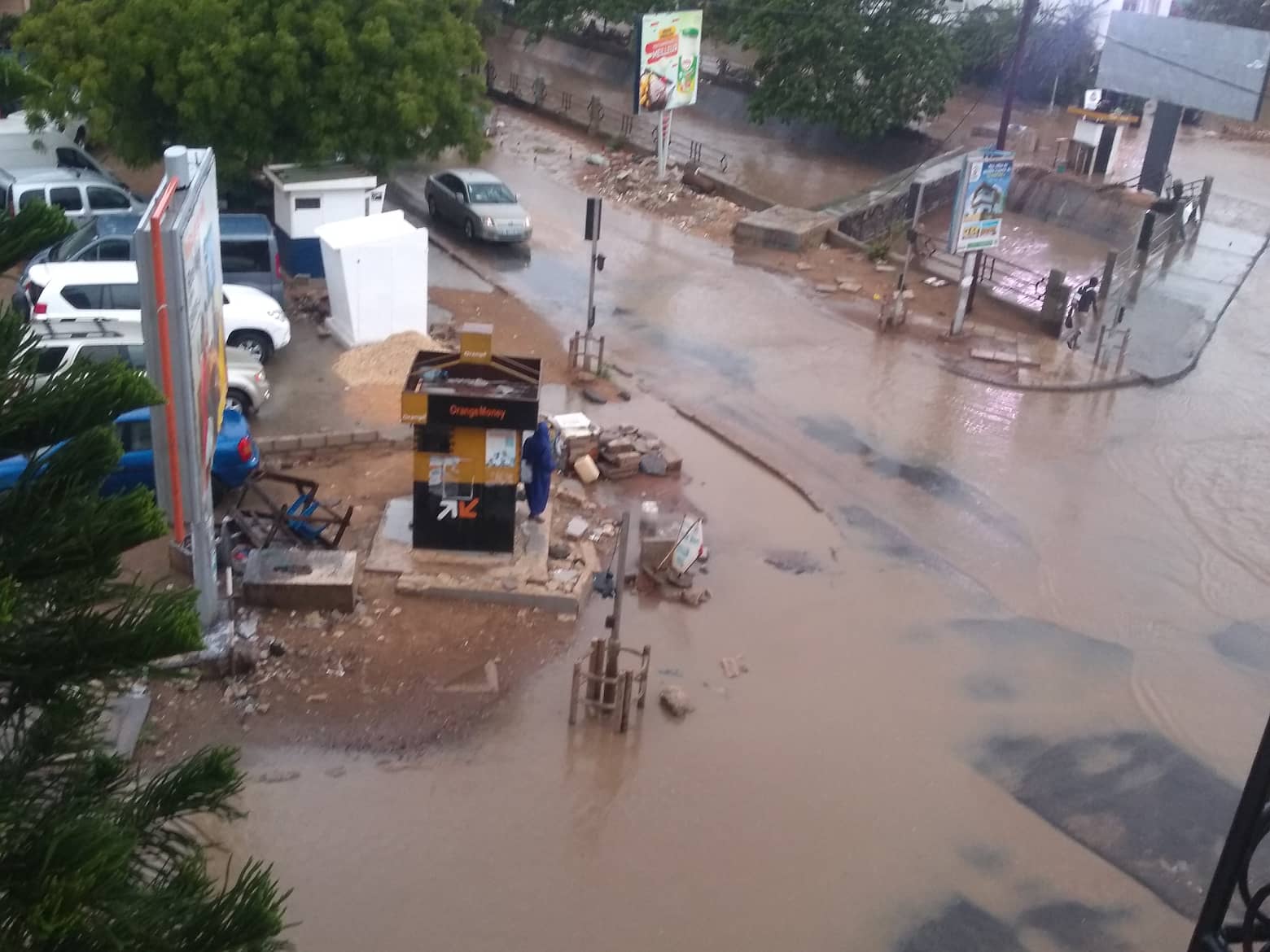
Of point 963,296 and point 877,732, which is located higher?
point 963,296

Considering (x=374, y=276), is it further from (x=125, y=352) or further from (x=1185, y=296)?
(x=1185, y=296)

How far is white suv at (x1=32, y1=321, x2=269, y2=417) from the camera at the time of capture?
566 inches

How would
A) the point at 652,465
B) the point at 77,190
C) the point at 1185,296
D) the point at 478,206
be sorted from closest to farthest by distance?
the point at 652,465, the point at 77,190, the point at 478,206, the point at 1185,296

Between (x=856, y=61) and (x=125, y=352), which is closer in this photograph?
(x=125, y=352)

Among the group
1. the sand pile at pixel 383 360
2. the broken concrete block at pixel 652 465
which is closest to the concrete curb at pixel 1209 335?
the broken concrete block at pixel 652 465

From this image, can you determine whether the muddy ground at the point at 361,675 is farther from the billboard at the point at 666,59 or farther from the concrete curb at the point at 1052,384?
the billboard at the point at 666,59

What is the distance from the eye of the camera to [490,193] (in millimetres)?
24875

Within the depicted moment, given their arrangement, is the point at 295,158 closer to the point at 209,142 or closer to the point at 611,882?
the point at 209,142

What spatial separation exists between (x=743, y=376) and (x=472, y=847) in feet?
35.7

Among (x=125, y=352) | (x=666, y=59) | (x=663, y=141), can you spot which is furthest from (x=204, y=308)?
(x=666, y=59)

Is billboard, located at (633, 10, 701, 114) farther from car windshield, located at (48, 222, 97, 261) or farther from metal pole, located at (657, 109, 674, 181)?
car windshield, located at (48, 222, 97, 261)

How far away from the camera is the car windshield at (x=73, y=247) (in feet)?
58.2

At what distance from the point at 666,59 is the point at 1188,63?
1195cm

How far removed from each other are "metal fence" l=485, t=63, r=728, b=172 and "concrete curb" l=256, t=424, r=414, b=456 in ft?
60.4
